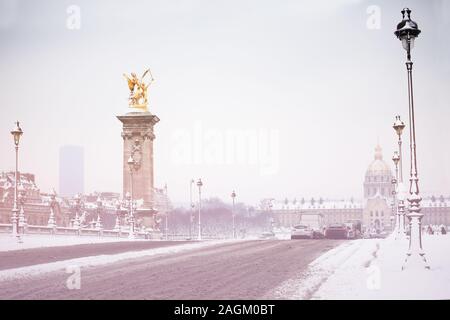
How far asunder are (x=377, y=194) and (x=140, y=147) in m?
134

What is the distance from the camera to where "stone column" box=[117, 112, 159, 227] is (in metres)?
57.9

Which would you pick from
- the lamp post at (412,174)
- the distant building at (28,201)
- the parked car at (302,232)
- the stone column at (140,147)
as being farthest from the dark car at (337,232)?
the lamp post at (412,174)

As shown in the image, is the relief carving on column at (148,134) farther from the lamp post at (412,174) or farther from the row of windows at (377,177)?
the row of windows at (377,177)

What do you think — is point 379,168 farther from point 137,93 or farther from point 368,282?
point 368,282

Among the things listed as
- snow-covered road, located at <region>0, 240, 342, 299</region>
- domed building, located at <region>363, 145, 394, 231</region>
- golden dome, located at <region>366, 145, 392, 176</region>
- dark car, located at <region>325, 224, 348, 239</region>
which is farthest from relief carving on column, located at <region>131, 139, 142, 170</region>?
golden dome, located at <region>366, 145, 392, 176</region>

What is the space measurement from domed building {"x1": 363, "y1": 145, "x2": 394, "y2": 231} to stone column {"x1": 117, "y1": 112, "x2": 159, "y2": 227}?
132 metres

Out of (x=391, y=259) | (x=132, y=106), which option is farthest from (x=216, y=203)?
(x=391, y=259)

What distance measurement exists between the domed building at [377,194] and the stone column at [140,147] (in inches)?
5179

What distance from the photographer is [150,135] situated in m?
58.5

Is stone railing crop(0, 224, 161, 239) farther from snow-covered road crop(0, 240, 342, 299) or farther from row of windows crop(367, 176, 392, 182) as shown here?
row of windows crop(367, 176, 392, 182)

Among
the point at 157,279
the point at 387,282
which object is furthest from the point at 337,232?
the point at 387,282

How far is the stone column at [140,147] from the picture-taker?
5794 cm
